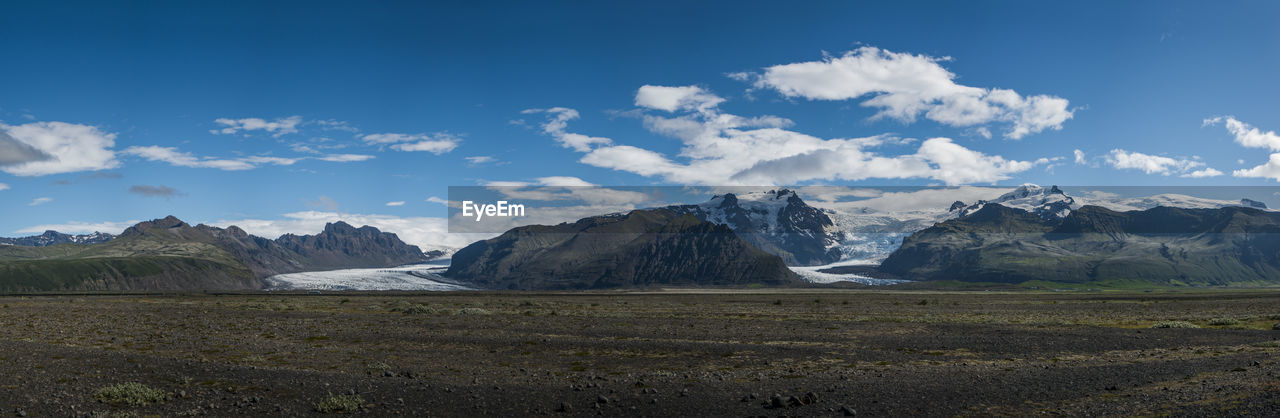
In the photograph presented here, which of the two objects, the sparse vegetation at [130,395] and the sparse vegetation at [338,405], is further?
the sparse vegetation at [130,395]

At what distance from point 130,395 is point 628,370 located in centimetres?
1909

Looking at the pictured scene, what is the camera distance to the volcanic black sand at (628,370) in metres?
24.5

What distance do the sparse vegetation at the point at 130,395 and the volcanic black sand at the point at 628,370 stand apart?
70 millimetres

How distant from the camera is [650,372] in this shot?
3272 cm

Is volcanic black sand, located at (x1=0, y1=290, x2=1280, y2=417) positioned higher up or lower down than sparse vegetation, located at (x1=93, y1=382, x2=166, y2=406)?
lower down

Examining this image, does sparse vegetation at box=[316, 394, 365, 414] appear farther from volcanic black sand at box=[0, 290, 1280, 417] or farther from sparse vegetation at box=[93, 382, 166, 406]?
sparse vegetation at box=[93, 382, 166, 406]

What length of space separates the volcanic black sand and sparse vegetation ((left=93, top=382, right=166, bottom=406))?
70 millimetres

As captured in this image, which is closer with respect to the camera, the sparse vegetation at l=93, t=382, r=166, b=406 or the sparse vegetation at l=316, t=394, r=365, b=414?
the sparse vegetation at l=316, t=394, r=365, b=414

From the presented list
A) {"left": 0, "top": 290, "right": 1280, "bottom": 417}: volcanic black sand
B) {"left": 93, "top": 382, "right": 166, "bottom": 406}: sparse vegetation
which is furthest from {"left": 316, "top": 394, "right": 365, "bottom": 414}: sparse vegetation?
{"left": 93, "top": 382, "right": 166, "bottom": 406}: sparse vegetation

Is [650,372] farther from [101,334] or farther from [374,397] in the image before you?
[101,334]

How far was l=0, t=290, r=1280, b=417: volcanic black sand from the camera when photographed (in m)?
24.5

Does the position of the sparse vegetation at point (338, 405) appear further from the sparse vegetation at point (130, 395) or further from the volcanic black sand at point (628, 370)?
the sparse vegetation at point (130, 395)

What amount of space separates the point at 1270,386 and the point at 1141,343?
22281 millimetres

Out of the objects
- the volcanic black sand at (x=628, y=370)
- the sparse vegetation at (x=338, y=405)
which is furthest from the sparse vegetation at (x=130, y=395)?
the sparse vegetation at (x=338, y=405)
